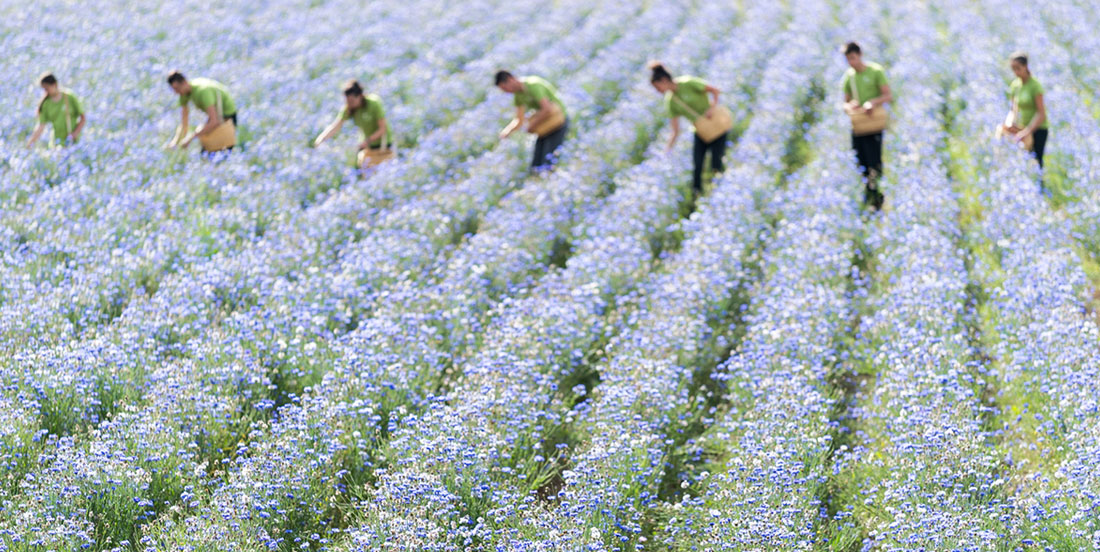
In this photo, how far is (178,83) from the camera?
33.1 ft

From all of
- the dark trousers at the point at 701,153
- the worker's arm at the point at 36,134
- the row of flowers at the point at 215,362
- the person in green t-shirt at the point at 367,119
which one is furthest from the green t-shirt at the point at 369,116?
the dark trousers at the point at 701,153

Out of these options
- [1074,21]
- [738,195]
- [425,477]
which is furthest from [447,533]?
[1074,21]

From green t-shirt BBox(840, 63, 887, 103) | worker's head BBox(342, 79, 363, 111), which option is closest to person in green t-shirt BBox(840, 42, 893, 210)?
green t-shirt BBox(840, 63, 887, 103)

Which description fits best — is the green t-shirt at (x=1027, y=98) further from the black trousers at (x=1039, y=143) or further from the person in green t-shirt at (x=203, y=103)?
the person in green t-shirt at (x=203, y=103)

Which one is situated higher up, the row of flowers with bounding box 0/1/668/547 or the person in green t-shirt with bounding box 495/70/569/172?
the row of flowers with bounding box 0/1/668/547

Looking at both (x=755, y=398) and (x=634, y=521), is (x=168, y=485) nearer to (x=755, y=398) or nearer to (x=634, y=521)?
(x=634, y=521)

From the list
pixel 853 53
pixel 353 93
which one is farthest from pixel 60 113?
pixel 853 53

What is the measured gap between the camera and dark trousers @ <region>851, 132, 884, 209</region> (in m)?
10.3

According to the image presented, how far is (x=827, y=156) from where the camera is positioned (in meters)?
11.0

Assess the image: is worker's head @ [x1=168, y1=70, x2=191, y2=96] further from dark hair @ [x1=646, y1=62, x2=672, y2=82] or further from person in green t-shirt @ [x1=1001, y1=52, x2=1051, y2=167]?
person in green t-shirt @ [x1=1001, y1=52, x2=1051, y2=167]

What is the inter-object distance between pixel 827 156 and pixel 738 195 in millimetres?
1736

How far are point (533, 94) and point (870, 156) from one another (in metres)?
3.37

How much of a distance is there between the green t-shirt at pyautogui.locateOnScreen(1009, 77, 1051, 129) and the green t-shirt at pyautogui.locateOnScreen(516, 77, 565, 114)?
4.37m

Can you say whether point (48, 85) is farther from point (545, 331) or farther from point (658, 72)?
point (545, 331)
